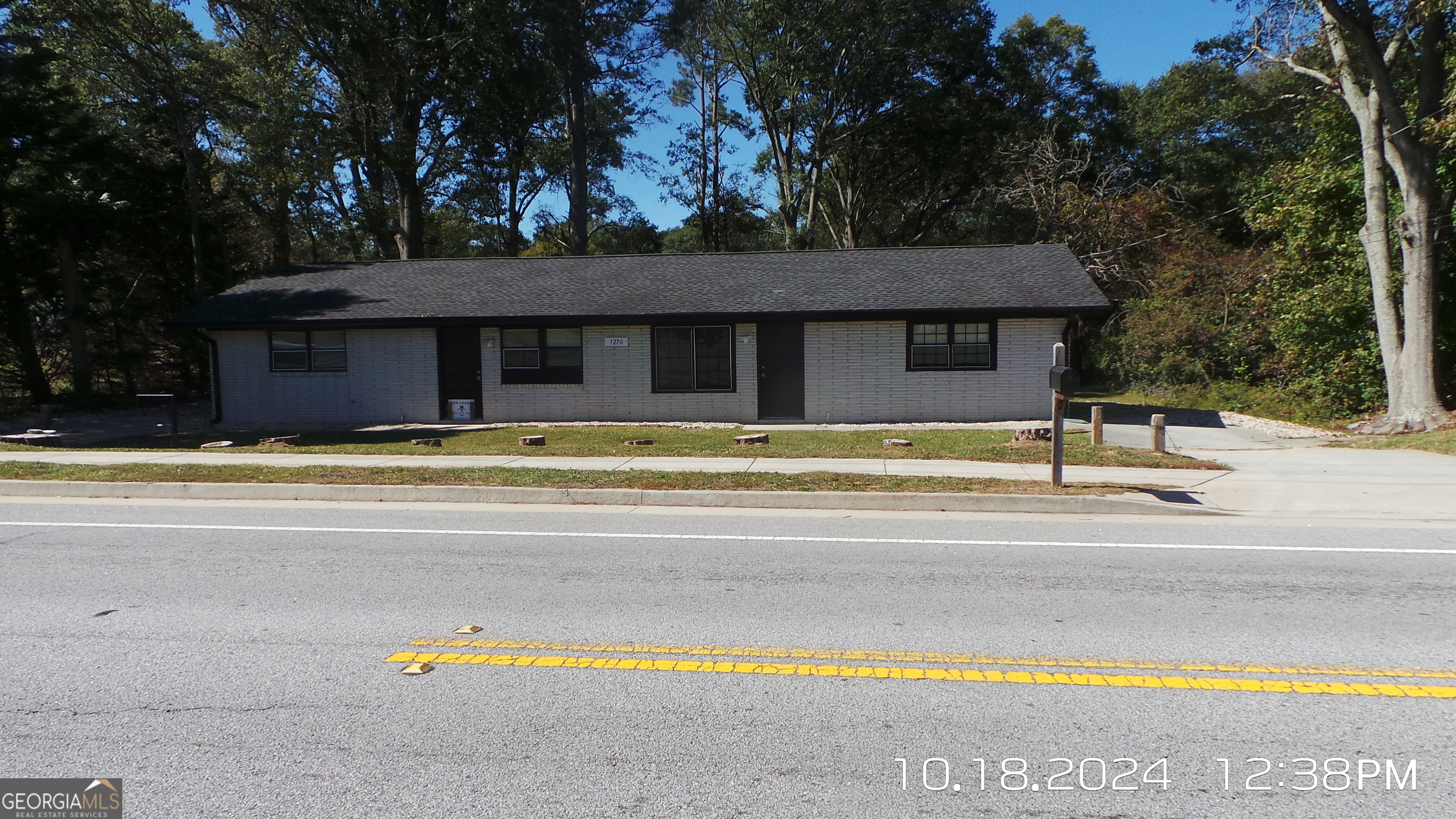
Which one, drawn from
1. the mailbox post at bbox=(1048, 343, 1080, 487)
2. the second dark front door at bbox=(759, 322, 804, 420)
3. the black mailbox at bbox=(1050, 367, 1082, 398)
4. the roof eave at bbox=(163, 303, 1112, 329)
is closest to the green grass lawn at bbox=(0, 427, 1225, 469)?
the second dark front door at bbox=(759, 322, 804, 420)

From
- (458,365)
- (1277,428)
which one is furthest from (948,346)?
(458,365)

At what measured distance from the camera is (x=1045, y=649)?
16.1 ft

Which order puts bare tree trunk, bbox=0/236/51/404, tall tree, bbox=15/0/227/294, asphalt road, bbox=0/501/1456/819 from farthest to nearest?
tall tree, bbox=15/0/227/294 < bare tree trunk, bbox=0/236/51/404 < asphalt road, bbox=0/501/1456/819

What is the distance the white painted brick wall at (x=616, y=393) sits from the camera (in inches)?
752

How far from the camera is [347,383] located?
65.4 ft

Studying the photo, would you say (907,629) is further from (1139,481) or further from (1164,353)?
(1164,353)

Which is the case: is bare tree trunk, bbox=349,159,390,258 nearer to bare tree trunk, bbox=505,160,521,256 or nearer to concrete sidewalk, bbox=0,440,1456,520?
bare tree trunk, bbox=505,160,521,256

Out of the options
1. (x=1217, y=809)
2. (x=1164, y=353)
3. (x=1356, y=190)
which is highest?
(x=1356, y=190)

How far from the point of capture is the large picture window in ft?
62.8

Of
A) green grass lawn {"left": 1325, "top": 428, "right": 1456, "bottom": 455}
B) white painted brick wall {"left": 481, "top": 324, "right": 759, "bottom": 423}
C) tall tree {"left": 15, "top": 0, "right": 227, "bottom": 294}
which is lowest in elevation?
green grass lawn {"left": 1325, "top": 428, "right": 1456, "bottom": 455}

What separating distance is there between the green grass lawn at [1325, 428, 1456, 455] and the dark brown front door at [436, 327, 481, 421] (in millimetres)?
17332

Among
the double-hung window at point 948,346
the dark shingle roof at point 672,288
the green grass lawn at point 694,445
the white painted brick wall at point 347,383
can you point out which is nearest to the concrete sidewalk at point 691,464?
the green grass lawn at point 694,445

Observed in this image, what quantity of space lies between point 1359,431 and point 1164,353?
305 inches

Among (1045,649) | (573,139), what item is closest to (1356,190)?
(1045,649)
